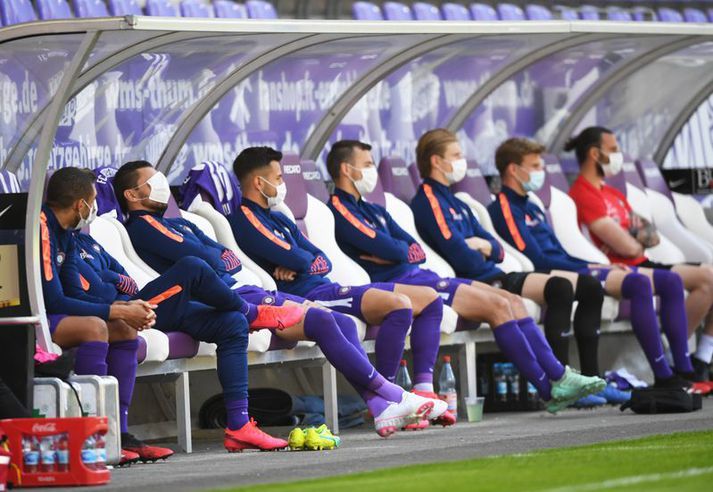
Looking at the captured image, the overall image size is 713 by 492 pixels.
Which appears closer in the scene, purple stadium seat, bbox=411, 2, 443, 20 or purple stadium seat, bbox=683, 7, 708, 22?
purple stadium seat, bbox=411, 2, 443, 20

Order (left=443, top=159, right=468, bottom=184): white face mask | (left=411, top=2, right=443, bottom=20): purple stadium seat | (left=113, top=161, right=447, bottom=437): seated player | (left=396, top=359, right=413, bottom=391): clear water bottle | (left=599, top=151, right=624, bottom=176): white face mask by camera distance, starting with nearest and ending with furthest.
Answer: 1. (left=113, top=161, right=447, bottom=437): seated player
2. (left=396, top=359, right=413, bottom=391): clear water bottle
3. (left=443, top=159, right=468, bottom=184): white face mask
4. (left=599, top=151, right=624, bottom=176): white face mask
5. (left=411, top=2, right=443, bottom=20): purple stadium seat

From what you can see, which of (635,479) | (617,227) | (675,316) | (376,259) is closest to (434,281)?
(376,259)

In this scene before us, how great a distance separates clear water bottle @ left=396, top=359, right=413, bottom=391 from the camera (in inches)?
422

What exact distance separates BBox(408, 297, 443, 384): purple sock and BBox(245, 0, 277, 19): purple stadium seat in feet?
22.2

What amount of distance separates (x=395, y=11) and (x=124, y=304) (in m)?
9.46

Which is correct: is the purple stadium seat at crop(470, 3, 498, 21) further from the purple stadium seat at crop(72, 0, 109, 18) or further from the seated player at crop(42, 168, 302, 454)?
the seated player at crop(42, 168, 302, 454)

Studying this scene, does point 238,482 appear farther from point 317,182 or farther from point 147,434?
point 317,182

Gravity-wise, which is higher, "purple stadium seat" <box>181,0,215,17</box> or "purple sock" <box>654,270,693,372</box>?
"purple stadium seat" <box>181,0,215,17</box>

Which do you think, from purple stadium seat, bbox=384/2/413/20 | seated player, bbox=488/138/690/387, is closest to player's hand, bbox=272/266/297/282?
seated player, bbox=488/138/690/387

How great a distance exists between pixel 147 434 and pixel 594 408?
2879mm

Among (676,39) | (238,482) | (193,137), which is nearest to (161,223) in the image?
(193,137)

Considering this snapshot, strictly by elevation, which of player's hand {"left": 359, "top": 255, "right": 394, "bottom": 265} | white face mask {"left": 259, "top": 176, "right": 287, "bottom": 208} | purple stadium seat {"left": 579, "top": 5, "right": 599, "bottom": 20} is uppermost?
purple stadium seat {"left": 579, "top": 5, "right": 599, "bottom": 20}

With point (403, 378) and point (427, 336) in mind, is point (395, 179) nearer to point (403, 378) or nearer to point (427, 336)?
point (403, 378)

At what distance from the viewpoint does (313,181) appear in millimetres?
11523
